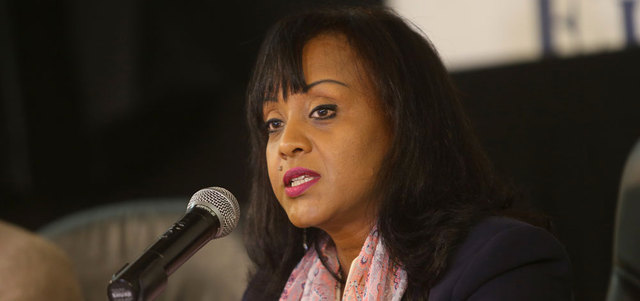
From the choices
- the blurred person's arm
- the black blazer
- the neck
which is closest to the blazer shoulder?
the black blazer

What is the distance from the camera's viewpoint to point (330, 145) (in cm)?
138

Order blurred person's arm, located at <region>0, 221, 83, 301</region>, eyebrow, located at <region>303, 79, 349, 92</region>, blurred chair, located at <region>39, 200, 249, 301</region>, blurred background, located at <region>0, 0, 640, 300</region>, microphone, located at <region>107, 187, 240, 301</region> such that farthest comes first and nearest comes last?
blurred background, located at <region>0, 0, 640, 300</region> < blurred chair, located at <region>39, 200, 249, 301</region> < blurred person's arm, located at <region>0, 221, 83, 301</region> < eyebrow, located at <region>303, 79, 349, 92</region> < microphone, located at <region>107, 187, 240, 301</region>

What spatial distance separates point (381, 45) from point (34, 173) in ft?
8.09

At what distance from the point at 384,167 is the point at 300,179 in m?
0.16

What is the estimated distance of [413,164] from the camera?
4.66ft

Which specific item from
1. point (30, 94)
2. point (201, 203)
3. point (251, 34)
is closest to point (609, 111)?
point (251, 34)

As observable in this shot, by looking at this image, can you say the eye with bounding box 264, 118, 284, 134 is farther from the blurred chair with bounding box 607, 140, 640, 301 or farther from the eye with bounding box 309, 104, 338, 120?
the blurred chair with bounding box 607, 140, 640, 301

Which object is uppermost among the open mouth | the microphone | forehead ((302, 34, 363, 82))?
forehead ((302, 34, 363, 82))

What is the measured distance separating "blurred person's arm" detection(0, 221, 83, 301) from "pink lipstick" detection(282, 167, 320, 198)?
0.91 m

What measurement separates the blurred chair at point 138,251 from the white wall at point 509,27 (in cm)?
99

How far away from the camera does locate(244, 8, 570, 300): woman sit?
4.29 feet

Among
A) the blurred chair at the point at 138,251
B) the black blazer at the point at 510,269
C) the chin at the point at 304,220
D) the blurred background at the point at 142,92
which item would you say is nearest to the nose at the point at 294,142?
the chin at the point at 304,220

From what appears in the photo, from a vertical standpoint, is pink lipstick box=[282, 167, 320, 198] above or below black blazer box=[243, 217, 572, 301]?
above

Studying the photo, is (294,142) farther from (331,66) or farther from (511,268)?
(511,268)
